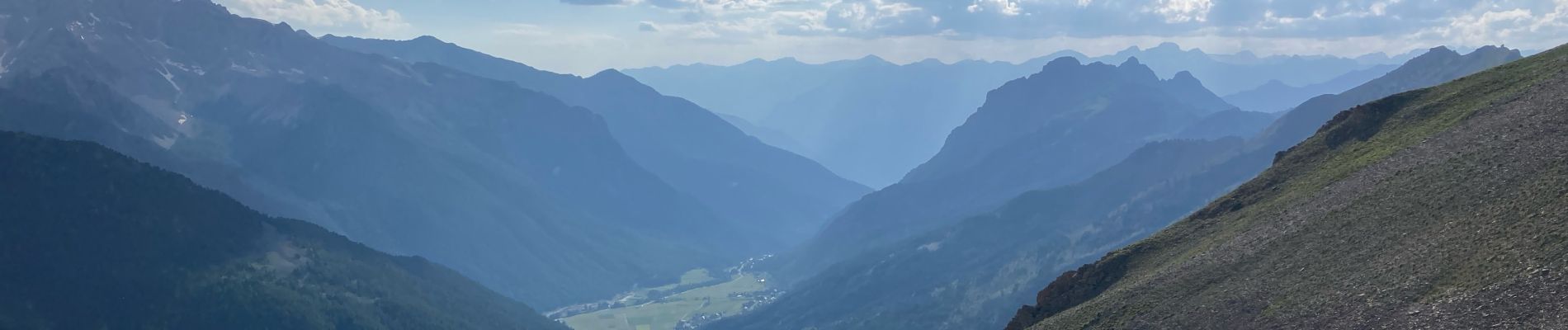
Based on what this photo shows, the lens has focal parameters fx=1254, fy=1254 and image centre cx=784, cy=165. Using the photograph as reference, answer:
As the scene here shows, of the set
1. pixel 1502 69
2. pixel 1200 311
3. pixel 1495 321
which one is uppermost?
pixel 1502 69

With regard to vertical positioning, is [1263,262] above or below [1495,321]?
above

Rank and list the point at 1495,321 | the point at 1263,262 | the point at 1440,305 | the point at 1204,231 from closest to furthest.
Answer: the point at 1495,321 → the point at 1440,305 → the point at 1263,262 → the point at 1204,231

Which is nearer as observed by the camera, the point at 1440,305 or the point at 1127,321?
the point at 1440,305

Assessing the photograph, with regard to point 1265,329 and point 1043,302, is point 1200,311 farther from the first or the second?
point 1043,302

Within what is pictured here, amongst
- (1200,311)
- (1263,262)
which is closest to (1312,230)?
(1263,262)

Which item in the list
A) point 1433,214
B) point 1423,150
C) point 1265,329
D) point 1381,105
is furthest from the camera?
point 1381,105

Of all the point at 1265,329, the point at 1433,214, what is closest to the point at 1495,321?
the point at 1265,329

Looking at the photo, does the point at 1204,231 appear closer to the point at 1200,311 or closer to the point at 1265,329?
the point at 1200,311
